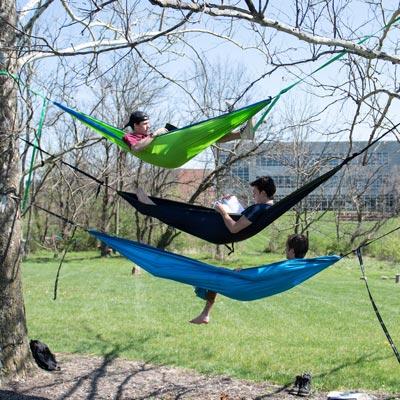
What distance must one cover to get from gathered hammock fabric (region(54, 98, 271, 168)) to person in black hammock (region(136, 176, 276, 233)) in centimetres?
32

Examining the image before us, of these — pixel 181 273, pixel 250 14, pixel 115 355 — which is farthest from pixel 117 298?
pixel 250 14

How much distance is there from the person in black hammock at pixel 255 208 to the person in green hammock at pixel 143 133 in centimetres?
39

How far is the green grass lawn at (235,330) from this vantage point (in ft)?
18.3

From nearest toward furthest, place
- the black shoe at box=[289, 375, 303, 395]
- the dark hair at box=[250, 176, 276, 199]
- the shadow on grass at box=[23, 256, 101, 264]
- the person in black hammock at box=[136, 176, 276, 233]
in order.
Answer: the person in black hammock at box=[136, 176, 276, 233], the dark hair at box=[250, 176, 276, 199], the black shoe at box=[289, 375, 303, 395], the shadow on grass at box=[23, 256, 101, 264]

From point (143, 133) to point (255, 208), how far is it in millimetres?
1015

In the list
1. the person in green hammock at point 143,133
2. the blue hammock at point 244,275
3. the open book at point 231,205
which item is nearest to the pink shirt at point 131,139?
the person in green hammock at point 143,133

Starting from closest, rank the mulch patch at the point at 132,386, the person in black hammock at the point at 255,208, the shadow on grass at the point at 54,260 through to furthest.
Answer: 1. the person in black hammock at the point at 255,208
2. the mulch patch at the point at 132,386
3. the shadow on grass at the point at 54,260

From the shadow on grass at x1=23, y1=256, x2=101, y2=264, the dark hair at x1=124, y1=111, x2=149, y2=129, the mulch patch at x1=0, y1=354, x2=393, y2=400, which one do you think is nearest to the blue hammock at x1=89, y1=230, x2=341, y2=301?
the dark hair at x1=124, y1=111, x2=149, y2=129

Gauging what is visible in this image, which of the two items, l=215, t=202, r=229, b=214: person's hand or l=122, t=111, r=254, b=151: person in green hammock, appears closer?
l=215, t=202, r=229, b=214: person's hand

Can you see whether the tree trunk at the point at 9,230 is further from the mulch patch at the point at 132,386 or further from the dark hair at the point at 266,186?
the dark hair at the point at 266,186

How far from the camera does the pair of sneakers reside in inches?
188

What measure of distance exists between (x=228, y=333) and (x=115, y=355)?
160 centimetres

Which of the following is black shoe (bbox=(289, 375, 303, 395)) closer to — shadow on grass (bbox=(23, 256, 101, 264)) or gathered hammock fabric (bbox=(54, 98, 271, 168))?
gathered hammock fabric (bbox=(54, 98, 271, 168))

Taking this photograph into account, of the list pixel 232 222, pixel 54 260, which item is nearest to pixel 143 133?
pixel 232 222
